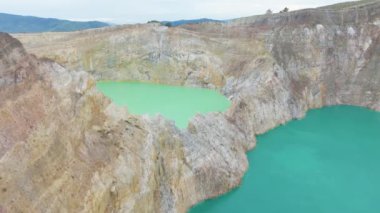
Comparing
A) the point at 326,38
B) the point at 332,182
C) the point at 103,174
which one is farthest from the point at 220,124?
the point at 326,38

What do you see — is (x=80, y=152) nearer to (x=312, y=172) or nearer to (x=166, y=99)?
(x=312, y=172)

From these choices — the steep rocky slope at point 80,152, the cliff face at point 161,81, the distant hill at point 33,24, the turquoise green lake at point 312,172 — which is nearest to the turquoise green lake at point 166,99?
the cliff face at point 161,81

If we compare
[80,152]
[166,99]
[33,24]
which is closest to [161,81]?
[166,99]

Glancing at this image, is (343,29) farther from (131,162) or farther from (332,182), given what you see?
(131,162)

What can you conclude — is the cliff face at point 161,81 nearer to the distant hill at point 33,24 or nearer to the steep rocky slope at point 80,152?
the steep rocky slope at point 80,152

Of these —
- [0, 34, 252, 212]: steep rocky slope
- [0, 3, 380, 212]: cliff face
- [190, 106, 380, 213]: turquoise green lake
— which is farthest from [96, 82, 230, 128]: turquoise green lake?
[190, 106, 380, 213]: turquoise green lake

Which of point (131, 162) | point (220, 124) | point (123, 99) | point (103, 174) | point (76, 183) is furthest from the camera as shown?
point (123, 99)
